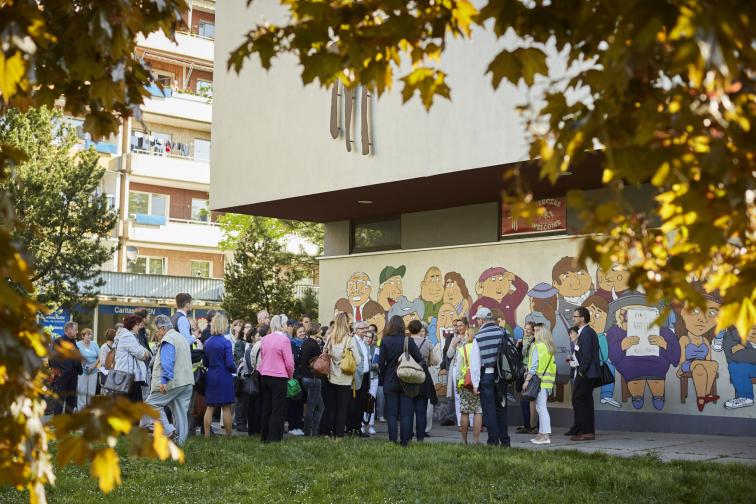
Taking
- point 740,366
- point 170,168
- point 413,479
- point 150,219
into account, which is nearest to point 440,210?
point 740,366

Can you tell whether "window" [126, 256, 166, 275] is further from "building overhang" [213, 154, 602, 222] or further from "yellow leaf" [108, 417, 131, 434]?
"yellow leaf" [108, 417, 131, 434]

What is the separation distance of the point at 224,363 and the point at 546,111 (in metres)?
11.7

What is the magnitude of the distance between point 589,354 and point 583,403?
99 cm

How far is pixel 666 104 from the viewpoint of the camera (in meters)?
3.74

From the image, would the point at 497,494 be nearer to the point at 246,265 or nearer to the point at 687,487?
the point at 687,487

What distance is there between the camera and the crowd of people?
14.0 m

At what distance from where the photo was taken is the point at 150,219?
168ft

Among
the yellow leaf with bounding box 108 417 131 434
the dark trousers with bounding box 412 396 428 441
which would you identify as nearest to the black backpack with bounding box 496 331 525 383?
the dark trousers with bounding box 412 396 428 441

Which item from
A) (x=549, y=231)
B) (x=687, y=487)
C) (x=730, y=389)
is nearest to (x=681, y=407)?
(x=730, y=389)

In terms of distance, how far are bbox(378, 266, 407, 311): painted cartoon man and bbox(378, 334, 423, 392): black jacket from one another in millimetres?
8632

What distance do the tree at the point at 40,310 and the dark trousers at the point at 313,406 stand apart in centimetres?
1184

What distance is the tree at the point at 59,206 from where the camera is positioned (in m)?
34.1

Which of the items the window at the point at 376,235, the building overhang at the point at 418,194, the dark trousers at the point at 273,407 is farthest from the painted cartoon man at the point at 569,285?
the dark trousers at the point at 273,407

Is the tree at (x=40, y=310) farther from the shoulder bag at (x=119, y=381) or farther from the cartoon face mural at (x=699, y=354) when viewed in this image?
the cartoon face mural at (x=699, y=354)
